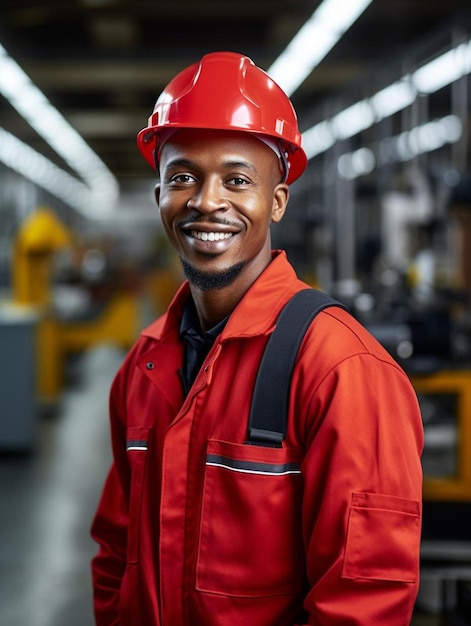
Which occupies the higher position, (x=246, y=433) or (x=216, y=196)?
(x=216, y=196)

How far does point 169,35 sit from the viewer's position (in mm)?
9820

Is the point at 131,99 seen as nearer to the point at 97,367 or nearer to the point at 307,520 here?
the point at 97,367

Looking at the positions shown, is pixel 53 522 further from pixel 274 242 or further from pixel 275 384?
pixel 274 242

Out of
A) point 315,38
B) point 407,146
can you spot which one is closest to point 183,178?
point 407,146

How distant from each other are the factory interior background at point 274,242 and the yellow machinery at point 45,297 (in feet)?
0.06

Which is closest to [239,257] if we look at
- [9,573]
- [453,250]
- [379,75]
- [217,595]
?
[217,595]

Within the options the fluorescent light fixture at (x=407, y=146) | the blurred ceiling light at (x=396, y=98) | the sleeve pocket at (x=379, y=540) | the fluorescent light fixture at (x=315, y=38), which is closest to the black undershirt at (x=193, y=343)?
the sleeve pocket at (x=379, y=540)

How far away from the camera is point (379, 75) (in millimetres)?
7648

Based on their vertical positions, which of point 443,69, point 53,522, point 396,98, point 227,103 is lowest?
point 53,522

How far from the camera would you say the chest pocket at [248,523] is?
123 centimetres

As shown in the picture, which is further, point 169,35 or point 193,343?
point 169,35

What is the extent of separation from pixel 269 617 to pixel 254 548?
0.40ft

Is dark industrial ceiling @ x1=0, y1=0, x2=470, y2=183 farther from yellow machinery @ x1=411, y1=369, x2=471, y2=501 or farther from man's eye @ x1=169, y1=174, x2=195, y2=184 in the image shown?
man's eye @ x1=169, y1=174, x2=195, y2=184

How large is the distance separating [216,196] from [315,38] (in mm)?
6119
